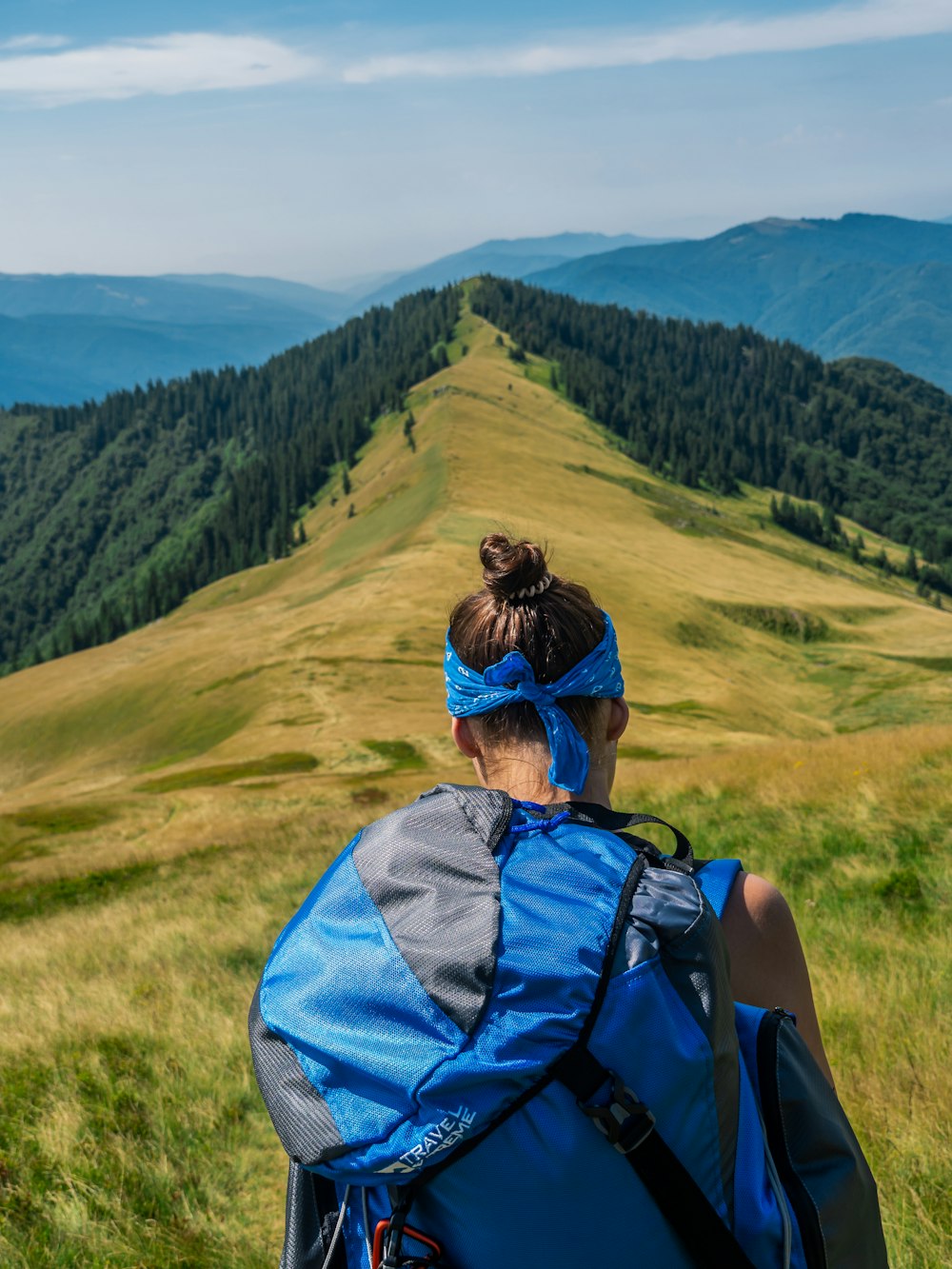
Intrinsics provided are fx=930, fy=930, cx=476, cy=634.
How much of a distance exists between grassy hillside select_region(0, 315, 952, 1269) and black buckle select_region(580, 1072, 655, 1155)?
265cm

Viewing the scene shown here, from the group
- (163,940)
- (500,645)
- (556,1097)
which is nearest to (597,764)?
(500,645)

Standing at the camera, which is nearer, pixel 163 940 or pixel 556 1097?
pixel 556 1097

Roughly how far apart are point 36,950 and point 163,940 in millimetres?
2301

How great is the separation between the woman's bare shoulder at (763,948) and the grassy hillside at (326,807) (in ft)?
6.62

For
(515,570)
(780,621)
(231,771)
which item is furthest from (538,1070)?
(780,621)

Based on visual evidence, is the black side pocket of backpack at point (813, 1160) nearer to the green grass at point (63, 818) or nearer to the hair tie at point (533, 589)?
the hair tie at point (533, 589)

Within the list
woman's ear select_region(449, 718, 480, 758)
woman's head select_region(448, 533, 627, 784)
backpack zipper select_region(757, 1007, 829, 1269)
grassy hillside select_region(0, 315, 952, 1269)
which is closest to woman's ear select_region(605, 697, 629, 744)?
woman's head select_region(448, 533, 627, 784)

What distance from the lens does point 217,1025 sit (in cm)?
740

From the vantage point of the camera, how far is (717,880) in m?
2.82

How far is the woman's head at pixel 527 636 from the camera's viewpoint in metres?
2.90

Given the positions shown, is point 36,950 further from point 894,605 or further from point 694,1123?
point 894,605

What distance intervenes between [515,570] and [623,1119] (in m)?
1.52

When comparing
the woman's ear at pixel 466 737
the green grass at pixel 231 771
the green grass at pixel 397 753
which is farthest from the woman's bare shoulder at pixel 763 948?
the green grass at pixel 231 771

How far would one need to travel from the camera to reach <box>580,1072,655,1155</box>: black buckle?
2.19m
